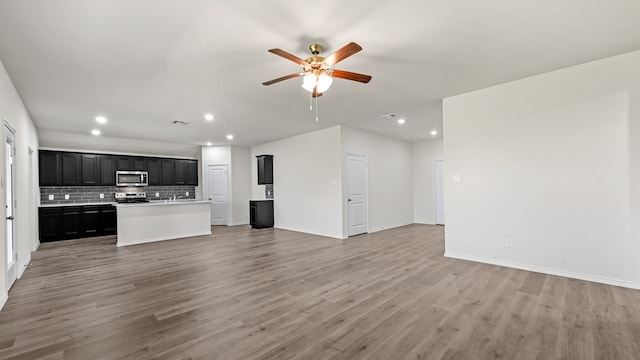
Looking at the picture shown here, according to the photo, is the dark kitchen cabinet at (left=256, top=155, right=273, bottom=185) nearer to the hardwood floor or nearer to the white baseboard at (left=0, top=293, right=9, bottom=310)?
the hardwood floor

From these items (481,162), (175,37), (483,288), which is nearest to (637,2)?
(481,162)

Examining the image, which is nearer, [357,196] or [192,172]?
[357,196]

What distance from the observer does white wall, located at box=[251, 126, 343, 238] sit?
6.91 meters

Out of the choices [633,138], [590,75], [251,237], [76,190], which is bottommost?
[251,237]

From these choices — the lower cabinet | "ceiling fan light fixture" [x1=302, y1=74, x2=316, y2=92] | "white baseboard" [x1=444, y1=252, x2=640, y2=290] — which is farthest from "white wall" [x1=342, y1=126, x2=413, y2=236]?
the lower cabinet

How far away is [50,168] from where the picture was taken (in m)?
7.25

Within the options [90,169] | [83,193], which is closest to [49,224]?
[83,193]

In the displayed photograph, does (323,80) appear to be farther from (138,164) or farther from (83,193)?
(83,193)

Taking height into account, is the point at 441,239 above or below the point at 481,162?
below

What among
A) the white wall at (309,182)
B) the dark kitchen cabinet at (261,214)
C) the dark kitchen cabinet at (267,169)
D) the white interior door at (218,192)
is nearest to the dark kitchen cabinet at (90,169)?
the white interior door at (218,192)

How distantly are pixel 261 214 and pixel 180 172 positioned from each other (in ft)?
10.5

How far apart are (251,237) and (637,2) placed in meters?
7.09

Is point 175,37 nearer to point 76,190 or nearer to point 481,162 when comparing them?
point 481,162

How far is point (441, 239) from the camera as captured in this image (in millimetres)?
6398
